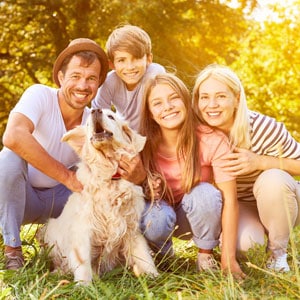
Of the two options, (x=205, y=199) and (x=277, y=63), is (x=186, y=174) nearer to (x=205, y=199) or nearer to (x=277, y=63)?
(x=205, y=199)

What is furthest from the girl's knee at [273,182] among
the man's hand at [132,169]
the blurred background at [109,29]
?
the blurred background at [109,29]

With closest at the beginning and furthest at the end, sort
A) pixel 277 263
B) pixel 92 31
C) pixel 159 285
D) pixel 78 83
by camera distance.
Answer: pixel 159 285 → pixel 277 263 → pixel 78 83 → pixel 92 31

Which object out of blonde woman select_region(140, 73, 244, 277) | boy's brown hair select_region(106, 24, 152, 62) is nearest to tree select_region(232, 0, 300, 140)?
boy's brown hair select_region(106, 24, 152, 62)

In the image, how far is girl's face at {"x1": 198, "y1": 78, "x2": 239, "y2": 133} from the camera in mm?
3701

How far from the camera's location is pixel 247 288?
3.18m

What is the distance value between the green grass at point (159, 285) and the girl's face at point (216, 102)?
1006mm

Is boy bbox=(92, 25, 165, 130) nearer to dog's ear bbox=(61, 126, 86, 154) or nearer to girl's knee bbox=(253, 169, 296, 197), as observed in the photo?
dog's ear bbox=(61, 126, 86, 154)

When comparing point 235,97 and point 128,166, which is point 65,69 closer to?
point 128,166

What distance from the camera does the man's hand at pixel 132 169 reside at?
3.75 meters

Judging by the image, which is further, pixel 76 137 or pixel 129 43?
pixel 129 43

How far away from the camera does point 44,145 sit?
4078 mm

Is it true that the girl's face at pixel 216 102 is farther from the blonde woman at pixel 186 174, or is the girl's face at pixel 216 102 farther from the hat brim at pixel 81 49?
the hat brim at pixel 81 49

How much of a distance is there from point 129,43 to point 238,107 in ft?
4.21

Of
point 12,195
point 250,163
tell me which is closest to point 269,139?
point 250,163
